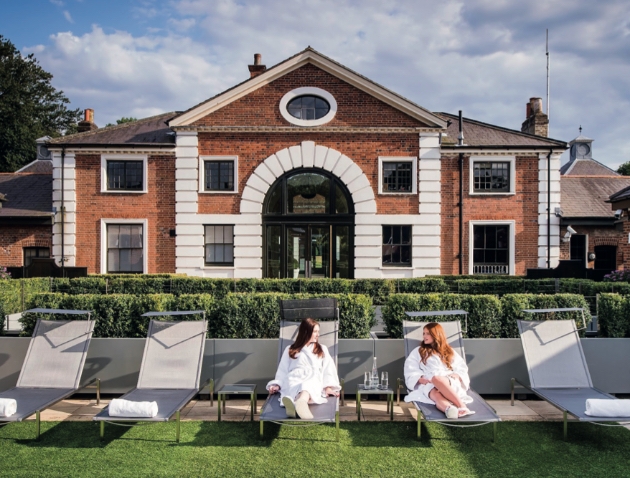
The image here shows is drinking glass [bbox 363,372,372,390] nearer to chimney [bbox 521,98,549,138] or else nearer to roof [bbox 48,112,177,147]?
roof [bbox 48,112,177,147]

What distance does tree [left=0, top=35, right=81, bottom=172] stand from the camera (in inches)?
1463

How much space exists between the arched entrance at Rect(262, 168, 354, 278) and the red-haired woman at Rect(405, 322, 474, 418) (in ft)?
35.7

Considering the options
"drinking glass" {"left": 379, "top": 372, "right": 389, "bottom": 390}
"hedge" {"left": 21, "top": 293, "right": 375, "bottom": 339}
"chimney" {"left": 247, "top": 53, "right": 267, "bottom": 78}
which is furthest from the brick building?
"drinking glass" {"left": 379, "top": 372, "right": 389, "bottom": 390}

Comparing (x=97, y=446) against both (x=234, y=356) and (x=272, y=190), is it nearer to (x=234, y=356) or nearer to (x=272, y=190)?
(x=234, y=356)

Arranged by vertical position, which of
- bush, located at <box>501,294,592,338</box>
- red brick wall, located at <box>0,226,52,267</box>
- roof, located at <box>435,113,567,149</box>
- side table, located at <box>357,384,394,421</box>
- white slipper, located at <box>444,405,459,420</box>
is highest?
roof, located at <box>435,113,567,149</box>

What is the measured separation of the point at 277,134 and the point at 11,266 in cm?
1051

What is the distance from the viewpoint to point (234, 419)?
17.6ft

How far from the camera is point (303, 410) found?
15.0 ft

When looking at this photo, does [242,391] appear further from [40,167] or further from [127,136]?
[40,167]

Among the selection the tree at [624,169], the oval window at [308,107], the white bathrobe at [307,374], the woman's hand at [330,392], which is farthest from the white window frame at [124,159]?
the tree at [624,169]

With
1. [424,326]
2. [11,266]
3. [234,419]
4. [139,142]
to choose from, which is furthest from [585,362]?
[11,266]

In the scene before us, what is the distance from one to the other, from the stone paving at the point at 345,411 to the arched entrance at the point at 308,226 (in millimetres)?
10494

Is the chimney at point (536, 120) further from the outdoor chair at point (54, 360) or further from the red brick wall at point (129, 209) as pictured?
the outdoor chair at point (54, 360)

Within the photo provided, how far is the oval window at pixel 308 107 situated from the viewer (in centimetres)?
1631
